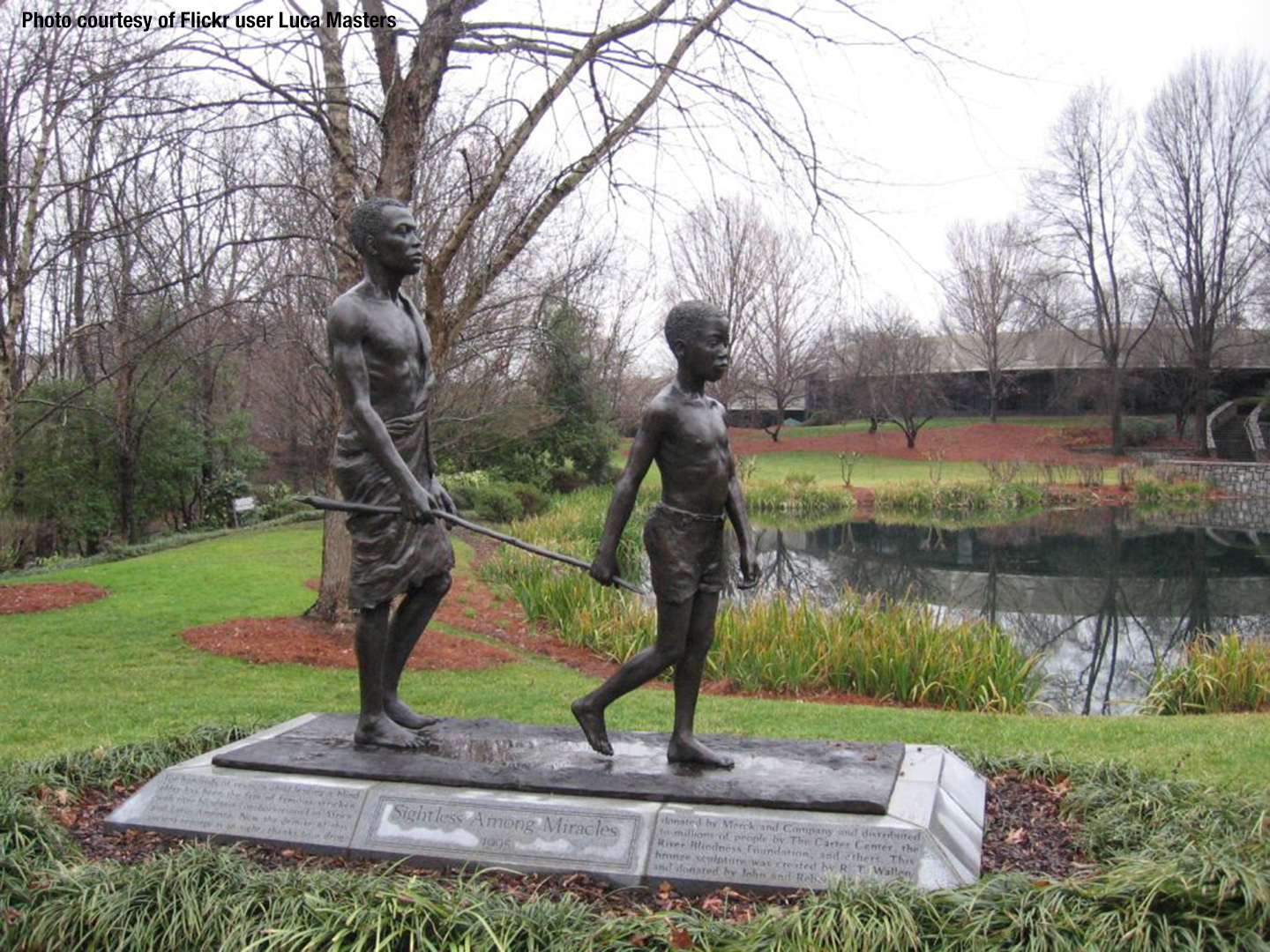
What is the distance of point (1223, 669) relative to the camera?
945 centimetres

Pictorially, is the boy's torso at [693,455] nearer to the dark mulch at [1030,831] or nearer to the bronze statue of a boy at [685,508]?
the bronze statue of a boy at [685,508]

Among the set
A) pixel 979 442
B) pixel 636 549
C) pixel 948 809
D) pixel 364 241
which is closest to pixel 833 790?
pixel 948 809

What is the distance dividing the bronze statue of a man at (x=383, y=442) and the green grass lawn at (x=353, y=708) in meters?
2.38

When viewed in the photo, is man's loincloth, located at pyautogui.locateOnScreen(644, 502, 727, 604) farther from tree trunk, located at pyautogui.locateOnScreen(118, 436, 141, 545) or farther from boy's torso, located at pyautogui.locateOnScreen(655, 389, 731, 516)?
tree trunk, located at pyautogui.locateOnScreen(118, 436, 141, 545)

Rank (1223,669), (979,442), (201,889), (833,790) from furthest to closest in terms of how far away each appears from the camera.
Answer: (979,442) → (1223,669) → (833,790) → (201,889)

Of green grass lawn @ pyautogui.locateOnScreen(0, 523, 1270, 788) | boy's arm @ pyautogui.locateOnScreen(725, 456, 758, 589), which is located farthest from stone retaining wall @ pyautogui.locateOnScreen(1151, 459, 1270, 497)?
boy's arm @ pyautogui.locateOnScreen(725, 456, 758, 589)

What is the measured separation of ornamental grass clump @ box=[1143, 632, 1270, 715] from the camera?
30.5 ft

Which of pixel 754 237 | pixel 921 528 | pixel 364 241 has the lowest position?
pixel 921 528

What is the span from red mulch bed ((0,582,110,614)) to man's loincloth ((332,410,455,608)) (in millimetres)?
9225

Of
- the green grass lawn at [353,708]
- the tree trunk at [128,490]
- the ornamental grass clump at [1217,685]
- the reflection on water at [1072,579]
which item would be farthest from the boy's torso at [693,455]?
the tree trunk at [128,490]

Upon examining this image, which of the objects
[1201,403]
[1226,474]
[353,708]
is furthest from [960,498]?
[353,708]

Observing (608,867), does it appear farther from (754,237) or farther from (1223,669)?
(754,237)

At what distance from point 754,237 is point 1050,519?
56.4 ft

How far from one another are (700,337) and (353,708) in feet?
15.8
